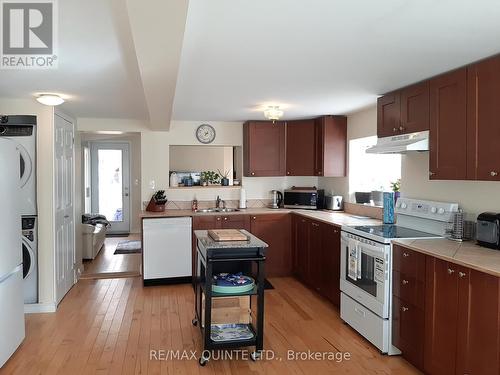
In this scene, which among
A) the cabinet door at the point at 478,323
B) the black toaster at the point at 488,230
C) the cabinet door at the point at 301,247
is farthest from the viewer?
the cabinet door at the point at 301,247

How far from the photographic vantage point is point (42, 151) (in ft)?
13.0

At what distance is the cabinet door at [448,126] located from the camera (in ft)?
9.00

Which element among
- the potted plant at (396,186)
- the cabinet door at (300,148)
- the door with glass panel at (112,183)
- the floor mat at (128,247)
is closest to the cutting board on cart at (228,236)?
the potted plant at (396,186)

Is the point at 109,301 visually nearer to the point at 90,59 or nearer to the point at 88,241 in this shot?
the point at 88,241

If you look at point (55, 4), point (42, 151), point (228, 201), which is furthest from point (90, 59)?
point (228, 201)

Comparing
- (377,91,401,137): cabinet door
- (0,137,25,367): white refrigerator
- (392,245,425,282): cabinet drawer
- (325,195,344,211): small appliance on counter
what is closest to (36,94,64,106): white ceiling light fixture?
(0,137,25,367): white refrigerator

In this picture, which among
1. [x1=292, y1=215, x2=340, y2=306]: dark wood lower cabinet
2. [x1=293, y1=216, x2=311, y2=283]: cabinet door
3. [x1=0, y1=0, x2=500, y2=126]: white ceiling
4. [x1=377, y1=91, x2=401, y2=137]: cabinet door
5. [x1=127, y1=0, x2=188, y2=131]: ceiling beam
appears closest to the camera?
[x1=127, y1=0, x2=188, y2=131]: ceiling beam

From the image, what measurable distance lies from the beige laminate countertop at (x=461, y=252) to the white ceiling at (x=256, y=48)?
128cm

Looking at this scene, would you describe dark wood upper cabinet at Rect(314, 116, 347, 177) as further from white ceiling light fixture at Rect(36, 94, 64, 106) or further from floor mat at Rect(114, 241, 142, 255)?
floor mat at Rect(114, 241, 142, 255)

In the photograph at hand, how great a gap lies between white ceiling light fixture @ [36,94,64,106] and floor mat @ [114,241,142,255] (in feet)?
11.8

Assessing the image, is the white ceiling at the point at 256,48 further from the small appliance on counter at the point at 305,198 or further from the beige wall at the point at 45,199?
the small appliance on counter at the point at 305,198

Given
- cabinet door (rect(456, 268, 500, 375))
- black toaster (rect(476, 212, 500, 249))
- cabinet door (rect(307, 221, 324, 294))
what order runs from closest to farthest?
cabinet door (rect(456, 268, 500, 375)) → black toaster (rect(476, 212, 500, 249)) → cabinet door (rect(307, 221, 324, 294))

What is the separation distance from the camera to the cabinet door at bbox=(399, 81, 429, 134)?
10.2 ft

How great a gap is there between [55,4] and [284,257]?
13.4 ft
